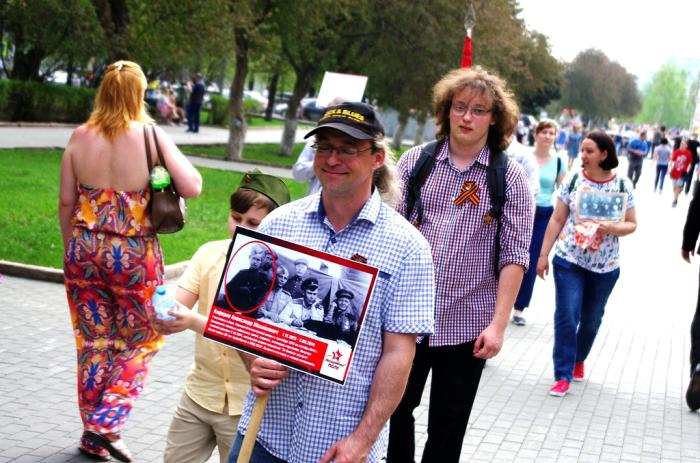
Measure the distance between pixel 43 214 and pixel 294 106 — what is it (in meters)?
17.4

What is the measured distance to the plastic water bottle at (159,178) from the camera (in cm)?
560

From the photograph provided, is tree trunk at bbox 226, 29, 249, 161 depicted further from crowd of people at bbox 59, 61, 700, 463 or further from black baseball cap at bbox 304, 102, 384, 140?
black baseball cap at bbox 304, 102, 384, 140

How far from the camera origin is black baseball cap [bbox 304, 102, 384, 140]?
3.22 meters

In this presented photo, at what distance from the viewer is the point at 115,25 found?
73.8 ft

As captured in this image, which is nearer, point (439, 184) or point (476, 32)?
point (439, 184)

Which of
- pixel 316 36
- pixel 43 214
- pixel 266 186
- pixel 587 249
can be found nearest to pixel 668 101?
pixel 316 36

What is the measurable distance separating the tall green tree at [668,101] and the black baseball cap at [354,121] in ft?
612

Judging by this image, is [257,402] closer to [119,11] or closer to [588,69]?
[119,11]

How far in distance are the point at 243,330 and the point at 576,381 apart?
591 centimetres

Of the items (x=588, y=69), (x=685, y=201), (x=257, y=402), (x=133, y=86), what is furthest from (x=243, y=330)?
(x=588, y=69)

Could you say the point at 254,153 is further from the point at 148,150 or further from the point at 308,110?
the point at 308,110

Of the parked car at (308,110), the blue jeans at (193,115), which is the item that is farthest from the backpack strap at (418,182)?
the parked car at (308,110)

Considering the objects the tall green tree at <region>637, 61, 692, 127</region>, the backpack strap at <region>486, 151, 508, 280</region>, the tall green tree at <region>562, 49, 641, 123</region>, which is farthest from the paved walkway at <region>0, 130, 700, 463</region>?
the tall green tree at <region>637, 61, 692, 127</region>

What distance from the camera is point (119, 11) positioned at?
22453 millimetres
